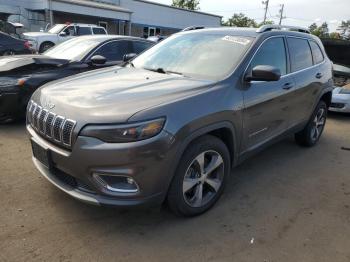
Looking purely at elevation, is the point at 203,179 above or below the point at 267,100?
below

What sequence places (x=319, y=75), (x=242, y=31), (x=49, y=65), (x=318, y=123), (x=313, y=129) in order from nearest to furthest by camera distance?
1. (x=242, y=31)
2. (x=319, y=75)
3. (x=313, y=129)
4. (x=318, y=123)
5. (x=49, y=65)

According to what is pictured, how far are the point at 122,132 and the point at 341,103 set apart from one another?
22.7 ft

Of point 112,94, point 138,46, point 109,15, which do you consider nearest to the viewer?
point 112,94

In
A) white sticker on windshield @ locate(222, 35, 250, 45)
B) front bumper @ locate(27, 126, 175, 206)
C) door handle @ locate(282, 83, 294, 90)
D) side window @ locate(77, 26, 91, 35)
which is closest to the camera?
front bumper @ locate(27, 126, 175, 206)

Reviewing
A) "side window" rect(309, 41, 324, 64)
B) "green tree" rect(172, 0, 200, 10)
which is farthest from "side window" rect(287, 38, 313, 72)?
"green tree" rect(172, 0, 200, 10)

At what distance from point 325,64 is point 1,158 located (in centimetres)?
488

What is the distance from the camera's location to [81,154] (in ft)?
9.47

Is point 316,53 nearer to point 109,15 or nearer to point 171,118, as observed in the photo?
point 171,118

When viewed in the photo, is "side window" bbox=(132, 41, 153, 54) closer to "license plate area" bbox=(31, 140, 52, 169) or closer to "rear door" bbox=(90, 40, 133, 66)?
"rear door" bbox=(90, 40, 133, 66)

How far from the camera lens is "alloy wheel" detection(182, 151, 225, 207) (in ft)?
11.0

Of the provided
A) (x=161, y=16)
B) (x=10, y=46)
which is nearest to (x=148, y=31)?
(x=161, y=16)

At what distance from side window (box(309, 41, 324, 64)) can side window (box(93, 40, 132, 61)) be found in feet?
12.5

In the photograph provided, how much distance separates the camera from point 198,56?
4.14 m

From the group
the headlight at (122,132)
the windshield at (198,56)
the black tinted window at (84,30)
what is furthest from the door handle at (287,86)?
the black tinted window at (84,30)
